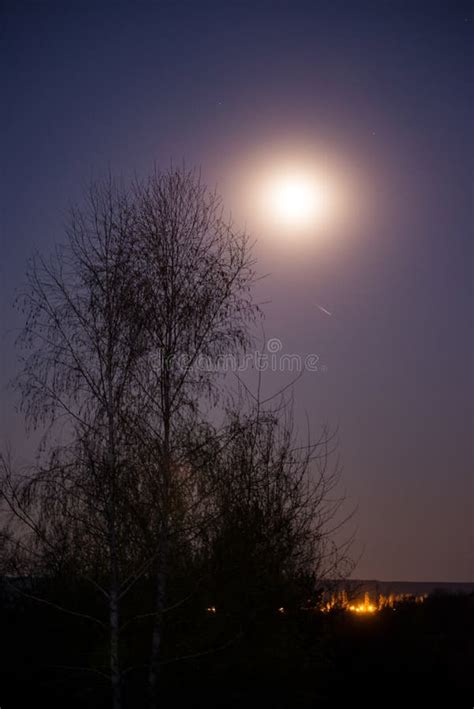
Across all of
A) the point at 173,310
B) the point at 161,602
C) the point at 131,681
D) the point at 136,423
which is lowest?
the point at 131,681

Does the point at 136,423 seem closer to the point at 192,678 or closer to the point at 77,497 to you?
the point at 77,497

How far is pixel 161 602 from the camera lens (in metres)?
8.78

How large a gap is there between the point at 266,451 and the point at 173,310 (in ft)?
7.30

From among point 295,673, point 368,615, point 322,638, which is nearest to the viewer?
point 295,673

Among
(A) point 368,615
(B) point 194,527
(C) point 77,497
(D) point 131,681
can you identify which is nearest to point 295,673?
(D) point 131,681

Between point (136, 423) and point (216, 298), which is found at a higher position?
point (216, 298)

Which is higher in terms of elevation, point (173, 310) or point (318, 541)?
point (173, 310)

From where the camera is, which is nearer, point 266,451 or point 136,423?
point 136,423

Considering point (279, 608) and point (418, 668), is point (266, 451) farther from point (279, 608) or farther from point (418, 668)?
point (418, 668)

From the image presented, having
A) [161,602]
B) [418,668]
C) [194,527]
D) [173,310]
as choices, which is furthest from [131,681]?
[418,668]

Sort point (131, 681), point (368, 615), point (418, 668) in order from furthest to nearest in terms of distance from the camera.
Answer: point (368, 615), point (418, 668), point (131, 681)

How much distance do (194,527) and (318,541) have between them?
2968 mm

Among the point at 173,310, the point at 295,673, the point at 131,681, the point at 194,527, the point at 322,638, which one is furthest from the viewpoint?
the point at 322,638

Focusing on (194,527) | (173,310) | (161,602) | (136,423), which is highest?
(173,310)
